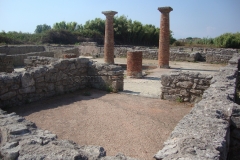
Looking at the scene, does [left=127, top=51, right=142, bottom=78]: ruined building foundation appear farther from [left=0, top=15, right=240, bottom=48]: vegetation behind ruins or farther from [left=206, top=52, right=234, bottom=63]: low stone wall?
[left=0, top=15, right=240, bottom=48]: vegetation behind ruins

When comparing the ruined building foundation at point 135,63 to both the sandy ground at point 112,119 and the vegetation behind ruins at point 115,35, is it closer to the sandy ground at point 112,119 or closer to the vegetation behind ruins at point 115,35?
the sandy ground at point 112,119

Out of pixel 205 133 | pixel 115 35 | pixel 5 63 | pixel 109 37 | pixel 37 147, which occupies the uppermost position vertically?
pixel 115 35

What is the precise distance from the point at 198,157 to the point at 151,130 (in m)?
2.92

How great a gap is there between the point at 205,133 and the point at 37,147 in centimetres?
205

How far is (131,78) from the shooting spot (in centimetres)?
1370

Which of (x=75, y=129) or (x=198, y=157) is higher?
(x=198, y=157)

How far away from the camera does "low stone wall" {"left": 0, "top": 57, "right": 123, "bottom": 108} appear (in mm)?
6387

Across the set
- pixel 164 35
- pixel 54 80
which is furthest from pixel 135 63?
pixel 54 80

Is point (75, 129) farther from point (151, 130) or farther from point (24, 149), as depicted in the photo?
point (24, 149)

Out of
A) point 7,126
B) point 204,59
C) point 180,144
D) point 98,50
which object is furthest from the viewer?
point 98,50

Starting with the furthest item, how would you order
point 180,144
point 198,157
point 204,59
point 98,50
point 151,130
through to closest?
point 98,50, point 204,59, point 151,130, point 180,144, point 198,157

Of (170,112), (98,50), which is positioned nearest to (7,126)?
(170,112)

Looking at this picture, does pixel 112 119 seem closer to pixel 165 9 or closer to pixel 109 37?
pixel 109 37

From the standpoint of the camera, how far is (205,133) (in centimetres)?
281
